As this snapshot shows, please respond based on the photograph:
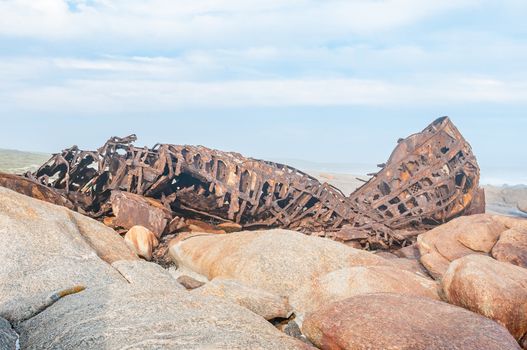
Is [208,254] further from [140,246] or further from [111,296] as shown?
[111,296]

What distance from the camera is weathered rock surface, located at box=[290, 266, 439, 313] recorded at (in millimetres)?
7336

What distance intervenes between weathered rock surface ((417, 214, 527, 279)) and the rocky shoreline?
3cm

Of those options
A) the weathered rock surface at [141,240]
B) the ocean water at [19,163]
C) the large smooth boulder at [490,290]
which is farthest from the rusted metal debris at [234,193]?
the ocean water at [19,163]

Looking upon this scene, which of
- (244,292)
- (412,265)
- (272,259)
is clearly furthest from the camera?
(412,265)

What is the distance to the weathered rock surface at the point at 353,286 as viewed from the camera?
24.1 ft

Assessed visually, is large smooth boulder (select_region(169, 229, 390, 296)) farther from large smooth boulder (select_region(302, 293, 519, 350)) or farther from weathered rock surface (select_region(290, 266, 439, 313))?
large smooth boulder (select_region(302, 293, 519, 350))

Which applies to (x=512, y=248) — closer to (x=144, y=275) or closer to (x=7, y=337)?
(x=144, y=275)

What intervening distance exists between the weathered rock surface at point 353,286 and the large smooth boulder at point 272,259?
0.53m

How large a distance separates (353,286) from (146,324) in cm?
353

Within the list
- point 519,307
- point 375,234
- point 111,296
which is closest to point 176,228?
point 375,234

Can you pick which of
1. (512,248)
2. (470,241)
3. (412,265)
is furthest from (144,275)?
(512,248)

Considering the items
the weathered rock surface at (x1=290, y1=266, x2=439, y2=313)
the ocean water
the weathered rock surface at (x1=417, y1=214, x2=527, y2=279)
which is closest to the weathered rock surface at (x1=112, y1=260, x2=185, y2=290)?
the weathered rock surface at (x1=290, y1=266, x2=439, y2=313)

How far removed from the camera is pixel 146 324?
4855 mm

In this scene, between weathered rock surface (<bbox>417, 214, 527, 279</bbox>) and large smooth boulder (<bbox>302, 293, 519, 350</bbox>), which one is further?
weathered rock surface (<bbox>417, 214, 527, 279</bbox>)
